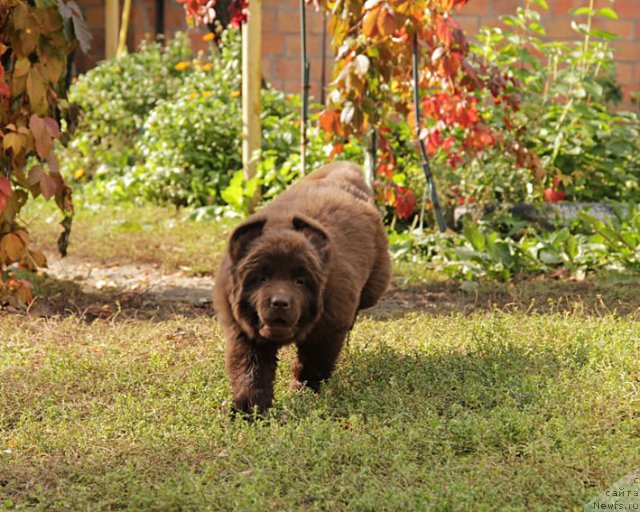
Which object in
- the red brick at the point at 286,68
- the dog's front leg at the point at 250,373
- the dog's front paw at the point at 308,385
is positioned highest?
the red brick at the point at 286,68

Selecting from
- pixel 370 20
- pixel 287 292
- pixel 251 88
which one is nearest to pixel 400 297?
pixel 370 20

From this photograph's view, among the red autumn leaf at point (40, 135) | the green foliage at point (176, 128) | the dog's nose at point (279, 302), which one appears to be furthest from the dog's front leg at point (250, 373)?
the green foliage at point (176, 128)

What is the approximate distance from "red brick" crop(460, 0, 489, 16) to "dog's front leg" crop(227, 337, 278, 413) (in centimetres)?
800

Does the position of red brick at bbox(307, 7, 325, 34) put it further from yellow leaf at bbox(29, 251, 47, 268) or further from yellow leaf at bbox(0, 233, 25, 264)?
yellow leaf at bbox(0, 233, 25, 264)

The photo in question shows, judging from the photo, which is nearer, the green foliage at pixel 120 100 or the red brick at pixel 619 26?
the red brick at pixel 619 26

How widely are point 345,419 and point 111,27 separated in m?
10.4

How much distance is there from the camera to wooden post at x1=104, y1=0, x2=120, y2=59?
13797mm

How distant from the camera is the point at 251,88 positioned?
10.5 m

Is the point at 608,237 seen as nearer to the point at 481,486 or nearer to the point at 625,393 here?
the point at 625,393

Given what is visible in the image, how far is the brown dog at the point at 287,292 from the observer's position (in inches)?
185

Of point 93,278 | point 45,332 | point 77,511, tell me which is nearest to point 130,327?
point 45,332

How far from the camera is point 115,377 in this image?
17.5 ft

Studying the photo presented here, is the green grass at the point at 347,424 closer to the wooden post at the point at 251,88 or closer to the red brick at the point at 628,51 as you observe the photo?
the wooden post at the point at 251,88

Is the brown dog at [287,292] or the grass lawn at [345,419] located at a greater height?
the brown dog at [287,292]
